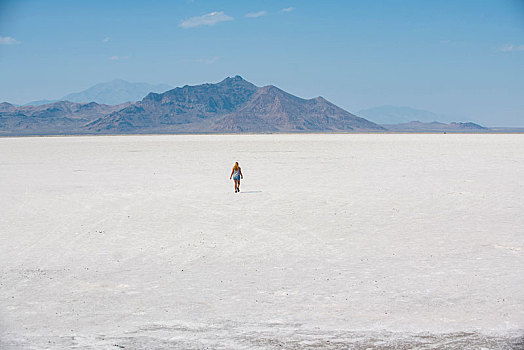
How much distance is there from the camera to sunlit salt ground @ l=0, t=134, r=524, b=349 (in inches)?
208

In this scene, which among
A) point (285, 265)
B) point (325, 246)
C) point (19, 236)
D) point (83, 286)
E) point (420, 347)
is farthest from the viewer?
point (19, 236)

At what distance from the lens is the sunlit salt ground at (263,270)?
17.4 feet

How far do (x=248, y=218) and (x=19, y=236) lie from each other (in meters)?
4.42

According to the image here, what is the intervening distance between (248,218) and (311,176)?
871 centimetres

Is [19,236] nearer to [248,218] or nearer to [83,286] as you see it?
[83,286]

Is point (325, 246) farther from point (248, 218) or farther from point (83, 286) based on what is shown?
point (83, 286)

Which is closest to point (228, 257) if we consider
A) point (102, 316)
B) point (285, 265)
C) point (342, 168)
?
point (285, 265)

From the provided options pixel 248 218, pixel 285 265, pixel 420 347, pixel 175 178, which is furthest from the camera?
pixel 175 178

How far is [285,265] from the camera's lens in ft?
25.3

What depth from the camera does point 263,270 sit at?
747 cm

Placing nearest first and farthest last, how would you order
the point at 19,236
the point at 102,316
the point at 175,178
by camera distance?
the point at 102,316 < the point at 19,236 < the point at 175,178

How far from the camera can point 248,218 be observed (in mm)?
11250

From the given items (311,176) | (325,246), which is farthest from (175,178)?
(325,246)

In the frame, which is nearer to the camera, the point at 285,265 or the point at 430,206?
the point at 285,265
